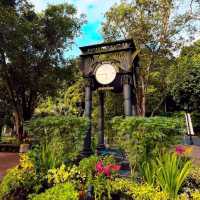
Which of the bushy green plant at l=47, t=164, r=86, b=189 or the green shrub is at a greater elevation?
the bushy green plant at l=47, t=164, r=86, b=189

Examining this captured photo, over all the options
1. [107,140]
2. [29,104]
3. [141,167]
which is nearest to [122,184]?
[141,167]

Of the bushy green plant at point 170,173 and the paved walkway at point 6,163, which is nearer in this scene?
the bushy green plant at point 170,173

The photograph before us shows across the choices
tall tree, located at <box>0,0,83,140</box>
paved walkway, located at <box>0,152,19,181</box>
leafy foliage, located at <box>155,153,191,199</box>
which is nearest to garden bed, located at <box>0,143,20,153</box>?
tall tree, located at <box>0,0,83,140</box>

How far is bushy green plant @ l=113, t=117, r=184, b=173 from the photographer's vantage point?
376 centimetres

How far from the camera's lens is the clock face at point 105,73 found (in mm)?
7387

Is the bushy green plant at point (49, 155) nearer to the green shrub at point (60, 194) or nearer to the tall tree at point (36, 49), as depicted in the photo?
the green shrub at point (60, 194)

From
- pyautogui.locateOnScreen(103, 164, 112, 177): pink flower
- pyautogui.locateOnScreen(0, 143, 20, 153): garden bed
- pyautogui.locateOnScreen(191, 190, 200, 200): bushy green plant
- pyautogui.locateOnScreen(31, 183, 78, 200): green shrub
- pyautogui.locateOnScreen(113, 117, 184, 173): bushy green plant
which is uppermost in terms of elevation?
pyautogui.locateOnScreen(113, 117, 184, 173): bushy green plant

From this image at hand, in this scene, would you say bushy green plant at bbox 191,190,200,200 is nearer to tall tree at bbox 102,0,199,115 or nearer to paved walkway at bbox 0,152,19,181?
paved walkway at bbox 0,152,19,181

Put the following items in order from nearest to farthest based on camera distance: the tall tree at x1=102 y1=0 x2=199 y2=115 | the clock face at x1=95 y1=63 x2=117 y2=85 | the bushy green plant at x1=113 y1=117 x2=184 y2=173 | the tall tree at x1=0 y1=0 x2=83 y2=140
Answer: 1. the bushy green plant at x1=113 y1=117 x2=184 y2=173
2. the clock face at x1=95 y1=63 x2=117 y2=85
3. the tall tree at x1=0 y1=0 x2=83 y2=140
4. the tall tree at x1=102 y1=0 x2=199 y2=115

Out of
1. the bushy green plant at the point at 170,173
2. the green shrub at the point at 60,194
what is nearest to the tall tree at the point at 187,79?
the bushy green plant at the point at 170,173

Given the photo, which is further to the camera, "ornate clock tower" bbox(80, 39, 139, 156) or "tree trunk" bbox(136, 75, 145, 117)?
"tree trunk" bbox(136, 75, 145, 117)

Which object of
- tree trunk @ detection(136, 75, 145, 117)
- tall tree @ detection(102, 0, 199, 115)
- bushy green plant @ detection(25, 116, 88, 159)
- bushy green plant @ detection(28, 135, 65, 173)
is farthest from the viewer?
tree trunk @ detection(136, 75, 145, 117)

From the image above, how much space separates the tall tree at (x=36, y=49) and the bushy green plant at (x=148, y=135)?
23.4 feet

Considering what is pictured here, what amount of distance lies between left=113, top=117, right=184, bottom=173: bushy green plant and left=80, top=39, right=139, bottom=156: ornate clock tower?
3.05 meters
